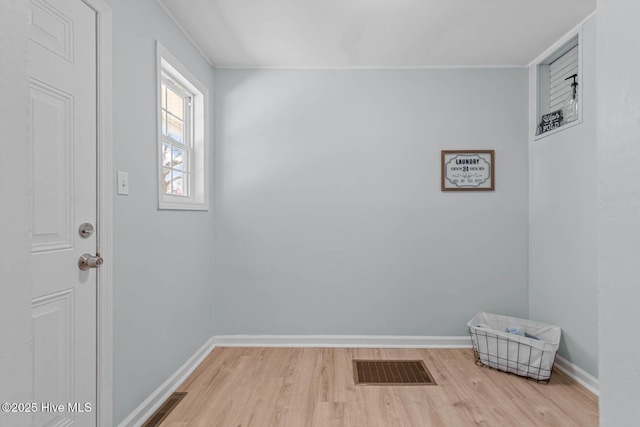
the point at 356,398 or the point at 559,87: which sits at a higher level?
the point at 559,87

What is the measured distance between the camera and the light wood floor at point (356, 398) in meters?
1.96

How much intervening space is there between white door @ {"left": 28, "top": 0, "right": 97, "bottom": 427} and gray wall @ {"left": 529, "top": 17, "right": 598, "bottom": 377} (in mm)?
2751

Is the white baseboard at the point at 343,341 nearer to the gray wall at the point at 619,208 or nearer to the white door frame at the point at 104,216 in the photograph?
the white door frame at the point at 104,216

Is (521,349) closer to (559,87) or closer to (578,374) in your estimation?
(578,374)

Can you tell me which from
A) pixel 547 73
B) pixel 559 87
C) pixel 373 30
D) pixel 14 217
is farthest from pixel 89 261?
pixel 547 73

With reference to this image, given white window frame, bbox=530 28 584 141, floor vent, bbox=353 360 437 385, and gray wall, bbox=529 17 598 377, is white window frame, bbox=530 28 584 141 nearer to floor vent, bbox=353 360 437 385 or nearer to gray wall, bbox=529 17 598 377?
gray wall, bbox=529 17 598 377

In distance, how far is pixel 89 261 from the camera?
1.52m

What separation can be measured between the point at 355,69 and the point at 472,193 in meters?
1.45

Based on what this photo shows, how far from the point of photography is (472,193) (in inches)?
120

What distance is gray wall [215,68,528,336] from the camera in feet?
9.95

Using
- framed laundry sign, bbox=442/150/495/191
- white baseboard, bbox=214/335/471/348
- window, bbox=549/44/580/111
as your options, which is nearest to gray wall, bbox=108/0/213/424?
white baseboard, bbox=214/335/471/348

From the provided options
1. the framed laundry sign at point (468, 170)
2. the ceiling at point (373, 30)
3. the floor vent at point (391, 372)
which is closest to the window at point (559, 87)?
the ceiling at point (373, 30)

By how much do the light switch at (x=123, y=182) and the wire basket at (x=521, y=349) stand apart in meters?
2.49

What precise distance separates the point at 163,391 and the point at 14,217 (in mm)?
2041
